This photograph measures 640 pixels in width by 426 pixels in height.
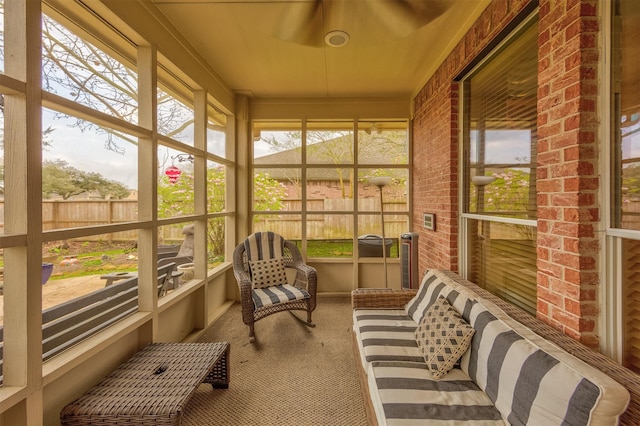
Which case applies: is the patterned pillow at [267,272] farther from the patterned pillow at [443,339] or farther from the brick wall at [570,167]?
the brick wall at [570,167]

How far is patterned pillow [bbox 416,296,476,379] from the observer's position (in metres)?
1.59

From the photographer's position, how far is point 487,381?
4.61 ft

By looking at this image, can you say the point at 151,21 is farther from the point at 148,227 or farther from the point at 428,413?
the point at 428,413

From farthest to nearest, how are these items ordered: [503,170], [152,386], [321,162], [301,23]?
1. [321,162]
2. [301,23]
3. [503,170]
4. [152,386]

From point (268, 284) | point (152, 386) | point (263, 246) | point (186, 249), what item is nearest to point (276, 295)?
point (268, 284)

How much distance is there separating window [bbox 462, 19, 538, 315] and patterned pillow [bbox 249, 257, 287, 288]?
2057 mm

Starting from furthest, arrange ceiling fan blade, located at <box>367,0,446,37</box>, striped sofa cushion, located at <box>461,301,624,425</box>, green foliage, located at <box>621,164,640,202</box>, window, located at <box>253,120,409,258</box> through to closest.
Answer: window, located at <box>253,120,409,258</box>, ceiling fan blade, located at <box>367,0,446,37</box>, green foliage, located at <box>621,164,640,202</box>, striped sofa cushion, located at <box>461,301,624,425</box>

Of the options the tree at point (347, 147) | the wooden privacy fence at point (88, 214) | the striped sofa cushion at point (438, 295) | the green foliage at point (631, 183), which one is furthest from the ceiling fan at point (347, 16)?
the striped sofa cushion at point (438, 295)

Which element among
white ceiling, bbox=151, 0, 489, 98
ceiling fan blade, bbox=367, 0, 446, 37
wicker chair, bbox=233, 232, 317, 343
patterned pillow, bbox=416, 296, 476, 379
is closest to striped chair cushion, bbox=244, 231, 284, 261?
wicker chair, bbox=233, 232, 317, 343

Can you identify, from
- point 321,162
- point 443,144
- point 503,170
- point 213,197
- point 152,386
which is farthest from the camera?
point 321,162

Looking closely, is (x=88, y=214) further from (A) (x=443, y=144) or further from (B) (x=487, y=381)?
(A) (x=443, y=144)

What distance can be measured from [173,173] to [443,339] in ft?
9.39

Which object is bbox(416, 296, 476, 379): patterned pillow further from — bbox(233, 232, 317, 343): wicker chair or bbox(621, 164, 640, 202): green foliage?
bbox(233, 232, 317, 343): wicker chair

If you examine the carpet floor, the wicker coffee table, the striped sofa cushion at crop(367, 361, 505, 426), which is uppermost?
the striped sofa cushion at crop(367, 361, 505, 426)
